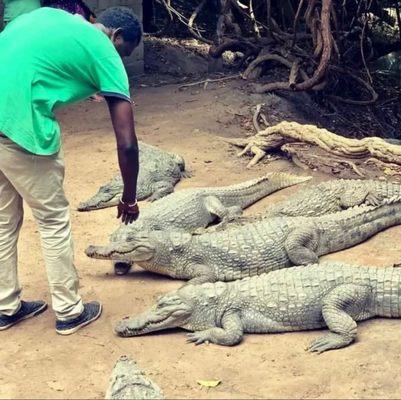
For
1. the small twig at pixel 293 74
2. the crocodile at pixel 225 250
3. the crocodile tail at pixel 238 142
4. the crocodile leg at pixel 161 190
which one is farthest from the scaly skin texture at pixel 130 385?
the small twig at pixel 293 74

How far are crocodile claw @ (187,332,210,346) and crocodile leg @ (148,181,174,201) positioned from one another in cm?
244

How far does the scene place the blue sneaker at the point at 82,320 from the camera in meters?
4.32

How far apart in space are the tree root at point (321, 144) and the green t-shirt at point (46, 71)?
3.43 m

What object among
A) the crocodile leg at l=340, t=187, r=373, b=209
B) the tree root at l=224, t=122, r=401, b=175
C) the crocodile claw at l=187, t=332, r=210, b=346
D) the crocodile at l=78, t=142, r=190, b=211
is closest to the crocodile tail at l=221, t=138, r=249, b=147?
the tree root at l=224, t=122, r=401, b=175

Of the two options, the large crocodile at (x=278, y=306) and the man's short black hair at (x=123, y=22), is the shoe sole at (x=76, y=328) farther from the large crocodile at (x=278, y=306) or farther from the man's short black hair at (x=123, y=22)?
the man's short black hair at (x=123, y=22)

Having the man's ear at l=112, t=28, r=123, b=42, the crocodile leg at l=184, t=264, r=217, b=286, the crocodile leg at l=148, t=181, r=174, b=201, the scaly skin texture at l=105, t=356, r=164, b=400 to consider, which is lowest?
the crocodile leg at l=148, t=181, r=174, b=201

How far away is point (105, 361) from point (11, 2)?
12.1 ft

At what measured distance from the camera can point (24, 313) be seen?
4.50m

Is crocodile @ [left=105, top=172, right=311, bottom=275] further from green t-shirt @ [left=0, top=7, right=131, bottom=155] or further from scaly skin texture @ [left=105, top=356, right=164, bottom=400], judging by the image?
scaly skin texture @ [left=105, top=356, right=164, bottom=400]

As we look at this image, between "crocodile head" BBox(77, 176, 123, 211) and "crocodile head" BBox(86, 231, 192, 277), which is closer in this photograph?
"crocodile head" BBox(86, 231, 192, 277)

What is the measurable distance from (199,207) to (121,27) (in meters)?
2.32

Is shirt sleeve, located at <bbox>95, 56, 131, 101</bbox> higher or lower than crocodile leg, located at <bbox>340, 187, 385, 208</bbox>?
higher

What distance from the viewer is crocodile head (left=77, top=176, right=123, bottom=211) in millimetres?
6323

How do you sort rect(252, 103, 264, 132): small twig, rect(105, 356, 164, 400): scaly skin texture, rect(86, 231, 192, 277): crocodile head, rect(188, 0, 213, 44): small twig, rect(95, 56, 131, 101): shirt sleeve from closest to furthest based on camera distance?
rect(105, 356, 164, 400): scaly skin texture, rect(95, 56, 131, 101): shirt sleeve, rect(86, 231, 192, 277): crocodile head, rect(252, 103, 264, 132): small twig, rect(188, 0, 213, 44): small twig
